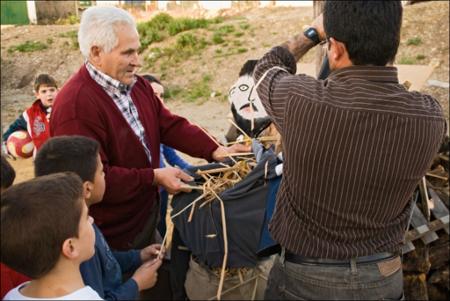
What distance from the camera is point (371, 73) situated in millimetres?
2170

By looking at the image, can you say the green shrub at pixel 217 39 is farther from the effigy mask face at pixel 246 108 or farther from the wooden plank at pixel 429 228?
the wooden plank at pixel 429 228

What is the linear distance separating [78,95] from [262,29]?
58.4 ft

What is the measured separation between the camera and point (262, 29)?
2030cm

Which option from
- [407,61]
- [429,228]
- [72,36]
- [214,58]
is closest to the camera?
[429,228]

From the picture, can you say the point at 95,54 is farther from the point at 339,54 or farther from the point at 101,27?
the point at 339,54

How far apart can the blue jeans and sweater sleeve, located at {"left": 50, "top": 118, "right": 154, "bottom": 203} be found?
1.13 metres

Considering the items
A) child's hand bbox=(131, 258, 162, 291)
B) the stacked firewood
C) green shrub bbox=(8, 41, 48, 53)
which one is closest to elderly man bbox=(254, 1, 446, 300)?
child's hand bbox=(131, 258, 162, 291)

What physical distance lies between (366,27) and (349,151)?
0.49 m

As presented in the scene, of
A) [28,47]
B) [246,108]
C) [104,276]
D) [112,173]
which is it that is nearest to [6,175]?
[112,173]

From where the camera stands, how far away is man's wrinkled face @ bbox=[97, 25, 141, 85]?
10.6ft

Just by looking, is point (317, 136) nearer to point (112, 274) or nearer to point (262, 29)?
point (112, 274)

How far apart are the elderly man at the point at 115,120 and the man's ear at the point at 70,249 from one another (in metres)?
1.13

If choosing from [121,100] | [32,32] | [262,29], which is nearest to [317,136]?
[121,100]

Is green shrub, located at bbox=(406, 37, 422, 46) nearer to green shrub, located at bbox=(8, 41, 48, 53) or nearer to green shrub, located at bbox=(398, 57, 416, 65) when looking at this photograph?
green shrub, located at bbox=(398, 57, 416, 65)
